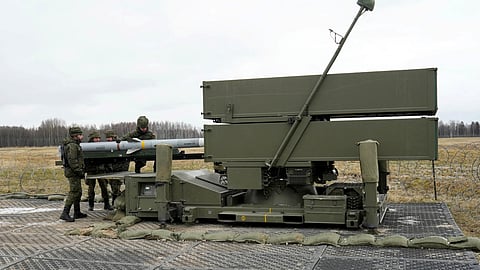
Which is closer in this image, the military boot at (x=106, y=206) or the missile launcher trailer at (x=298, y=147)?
the missile launcher trailer at (x=298, y=147)

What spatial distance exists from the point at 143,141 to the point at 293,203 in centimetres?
312

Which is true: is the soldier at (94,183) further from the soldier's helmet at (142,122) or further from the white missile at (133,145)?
the soldier's helmet at (142,122)

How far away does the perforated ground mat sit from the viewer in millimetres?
5551

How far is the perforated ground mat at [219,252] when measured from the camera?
5.55 m

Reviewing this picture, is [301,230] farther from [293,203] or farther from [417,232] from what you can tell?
[417,232]

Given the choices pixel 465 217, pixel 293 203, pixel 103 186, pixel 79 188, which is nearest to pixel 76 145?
pixel 79 188

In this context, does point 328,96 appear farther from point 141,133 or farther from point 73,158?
point 73,158

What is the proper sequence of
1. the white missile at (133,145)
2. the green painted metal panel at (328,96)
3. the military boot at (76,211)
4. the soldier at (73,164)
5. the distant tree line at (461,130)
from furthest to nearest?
the distant tree line at (461,130)
the white missile at (133,145)
the military boot at (76,211)
the soldier at (73,164)
the green painted metal panel at (328,96)

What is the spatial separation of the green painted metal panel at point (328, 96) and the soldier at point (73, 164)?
249cm

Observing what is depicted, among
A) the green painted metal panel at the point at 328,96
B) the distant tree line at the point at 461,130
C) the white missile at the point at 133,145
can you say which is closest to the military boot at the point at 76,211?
the white missile at the point at 133,145

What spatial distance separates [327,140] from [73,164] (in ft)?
14.5

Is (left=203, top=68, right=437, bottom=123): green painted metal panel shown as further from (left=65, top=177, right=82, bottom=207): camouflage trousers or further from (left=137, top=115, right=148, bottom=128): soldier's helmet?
(left=65, top=177, right=82, bottom=207): camouflage trousers

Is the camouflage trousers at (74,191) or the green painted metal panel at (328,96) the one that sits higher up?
the green painted metal panel at (328,96)

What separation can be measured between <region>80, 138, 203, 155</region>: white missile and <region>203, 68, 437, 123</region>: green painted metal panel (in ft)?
5.23
